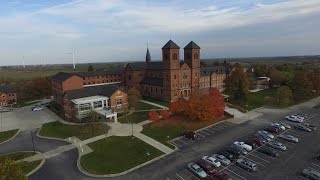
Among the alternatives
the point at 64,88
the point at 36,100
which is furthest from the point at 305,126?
the point at 36,100

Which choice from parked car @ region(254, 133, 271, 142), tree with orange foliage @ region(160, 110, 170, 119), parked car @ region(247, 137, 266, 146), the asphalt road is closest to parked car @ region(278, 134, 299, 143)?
the asphalt road

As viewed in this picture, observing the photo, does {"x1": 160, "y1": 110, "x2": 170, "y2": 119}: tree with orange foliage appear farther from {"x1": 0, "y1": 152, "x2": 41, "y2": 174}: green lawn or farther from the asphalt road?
{"x1": 0, "y1": 152, "x2": 41, "y2": 174}: green lawn

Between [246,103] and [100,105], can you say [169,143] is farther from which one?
[246,103]

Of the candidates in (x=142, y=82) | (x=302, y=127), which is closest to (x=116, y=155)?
(x=302, y=127)

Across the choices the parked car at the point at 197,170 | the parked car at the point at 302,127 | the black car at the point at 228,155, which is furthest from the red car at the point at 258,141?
the parked car at the point at 197,170

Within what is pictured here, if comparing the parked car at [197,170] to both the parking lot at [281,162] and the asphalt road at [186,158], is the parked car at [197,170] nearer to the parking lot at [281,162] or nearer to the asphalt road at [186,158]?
the parking lot at [281,162]
